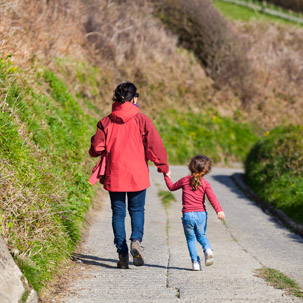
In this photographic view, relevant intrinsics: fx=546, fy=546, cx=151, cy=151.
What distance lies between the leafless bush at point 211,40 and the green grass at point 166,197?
16.5 meters

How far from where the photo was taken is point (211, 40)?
27766 millimetres

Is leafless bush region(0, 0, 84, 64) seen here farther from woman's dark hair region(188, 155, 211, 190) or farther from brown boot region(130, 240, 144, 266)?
A: brown boot region(130, 240, 144, 266)

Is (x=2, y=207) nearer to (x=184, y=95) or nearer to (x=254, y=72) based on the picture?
(x=184, y=95)

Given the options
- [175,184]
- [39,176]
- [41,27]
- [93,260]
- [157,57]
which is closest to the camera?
[175,184]

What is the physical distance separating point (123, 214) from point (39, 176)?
1.17m

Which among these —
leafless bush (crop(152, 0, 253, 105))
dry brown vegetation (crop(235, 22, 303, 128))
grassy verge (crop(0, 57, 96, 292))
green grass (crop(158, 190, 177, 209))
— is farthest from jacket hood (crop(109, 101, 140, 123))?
dry brown vegetation (crop(235, 22, 303, 128))

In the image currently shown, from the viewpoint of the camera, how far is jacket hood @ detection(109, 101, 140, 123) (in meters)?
5.88

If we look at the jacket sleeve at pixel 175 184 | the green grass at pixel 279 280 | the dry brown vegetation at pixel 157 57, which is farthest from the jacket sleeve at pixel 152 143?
the dry brown vegetation at pixel 157 57

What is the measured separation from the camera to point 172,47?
89.4 ft

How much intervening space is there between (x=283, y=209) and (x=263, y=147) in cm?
438

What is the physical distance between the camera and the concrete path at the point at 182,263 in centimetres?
481

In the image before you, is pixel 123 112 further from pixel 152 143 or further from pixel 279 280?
pixel 279 280

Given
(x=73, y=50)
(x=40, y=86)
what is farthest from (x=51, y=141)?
(x=73, y=50)

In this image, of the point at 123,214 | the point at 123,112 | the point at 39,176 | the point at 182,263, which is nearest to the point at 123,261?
the point at 123,214
